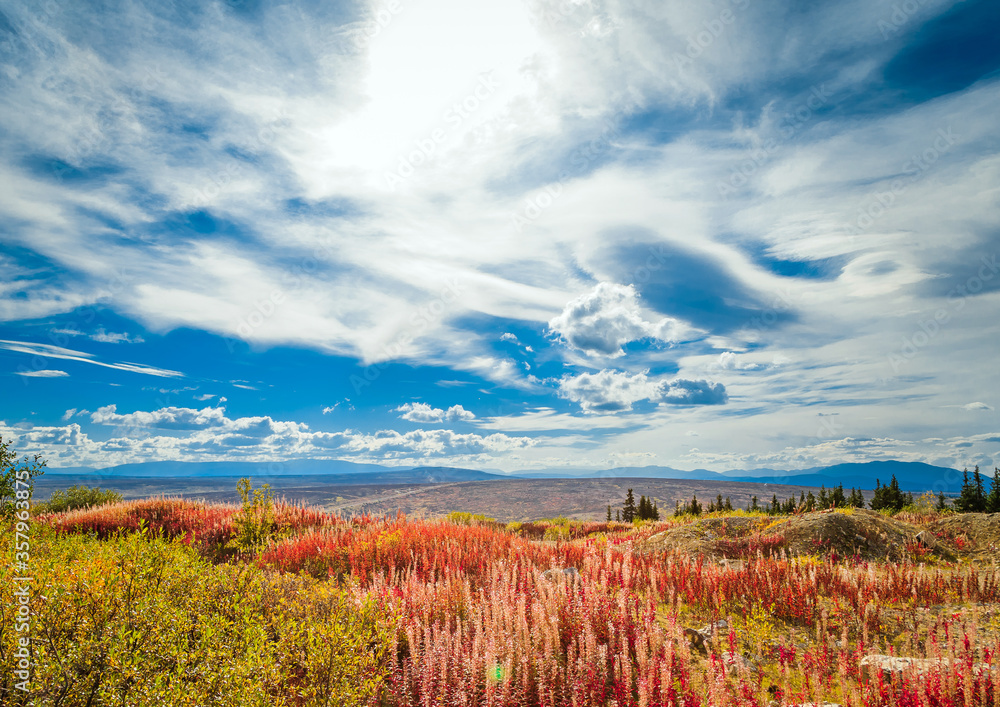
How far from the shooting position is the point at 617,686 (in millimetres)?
4176

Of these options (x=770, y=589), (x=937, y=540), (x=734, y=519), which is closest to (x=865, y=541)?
(x=937, y=540)

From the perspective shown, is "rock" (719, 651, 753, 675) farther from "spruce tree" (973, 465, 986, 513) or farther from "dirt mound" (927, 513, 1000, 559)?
"spruce tree" (973, 465, 986, 513)

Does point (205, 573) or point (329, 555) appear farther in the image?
A: point (329, 555)

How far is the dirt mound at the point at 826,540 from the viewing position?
11797 mm

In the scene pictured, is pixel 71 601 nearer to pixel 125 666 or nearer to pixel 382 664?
pixel 125 666

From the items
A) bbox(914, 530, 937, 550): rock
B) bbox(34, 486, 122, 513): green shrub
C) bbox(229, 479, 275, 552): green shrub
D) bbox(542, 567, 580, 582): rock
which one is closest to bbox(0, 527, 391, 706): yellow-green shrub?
bbox(542, 567, 580, 582): rock

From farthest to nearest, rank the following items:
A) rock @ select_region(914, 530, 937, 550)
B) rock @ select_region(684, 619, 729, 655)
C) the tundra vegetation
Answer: rock @ select_region(914, 530, 937, 550)
rock @ select_region(684, 619, 729, 655)
the tundra vegetation

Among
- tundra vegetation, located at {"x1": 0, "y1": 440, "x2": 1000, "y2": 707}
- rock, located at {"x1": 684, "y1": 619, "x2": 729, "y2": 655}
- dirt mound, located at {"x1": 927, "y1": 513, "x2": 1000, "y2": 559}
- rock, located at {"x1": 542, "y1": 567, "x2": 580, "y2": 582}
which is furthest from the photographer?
dirt mound, located at {"x1": 927, "y1": 513, "x2": 1000, "y2": 559}

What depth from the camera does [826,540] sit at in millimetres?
11961

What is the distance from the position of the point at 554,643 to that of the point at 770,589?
4146 millimetres

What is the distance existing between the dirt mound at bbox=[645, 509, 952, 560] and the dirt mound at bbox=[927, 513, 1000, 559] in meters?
0.42

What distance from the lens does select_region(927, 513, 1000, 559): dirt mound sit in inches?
495

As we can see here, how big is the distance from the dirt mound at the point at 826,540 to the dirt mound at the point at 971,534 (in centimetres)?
42

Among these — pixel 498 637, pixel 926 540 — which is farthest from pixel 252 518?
pixel 926 540
